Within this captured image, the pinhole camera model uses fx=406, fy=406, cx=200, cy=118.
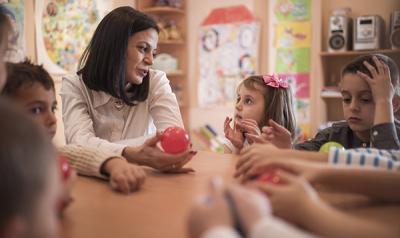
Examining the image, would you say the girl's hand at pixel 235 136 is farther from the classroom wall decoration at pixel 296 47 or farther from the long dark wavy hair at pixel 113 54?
the classroom wall decoration at pixel 296 47

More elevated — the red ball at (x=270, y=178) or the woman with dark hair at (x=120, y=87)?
the woman with dark hair at (x=120, y=87)

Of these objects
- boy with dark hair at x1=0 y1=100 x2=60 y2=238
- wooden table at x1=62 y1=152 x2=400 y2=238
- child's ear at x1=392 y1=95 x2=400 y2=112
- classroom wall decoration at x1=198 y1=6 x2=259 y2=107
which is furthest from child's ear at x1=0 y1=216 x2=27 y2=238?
classroom wall decoration at x1=198 y1=6 x2=259 y2=107

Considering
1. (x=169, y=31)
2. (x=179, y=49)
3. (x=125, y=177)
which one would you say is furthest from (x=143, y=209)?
(x=179, y=49)

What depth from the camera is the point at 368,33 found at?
3.50m

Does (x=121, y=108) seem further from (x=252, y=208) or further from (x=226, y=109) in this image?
(x=226, y=109)

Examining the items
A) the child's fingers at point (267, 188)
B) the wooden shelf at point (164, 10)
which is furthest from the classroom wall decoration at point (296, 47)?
the child's fingers at point (267, 188)

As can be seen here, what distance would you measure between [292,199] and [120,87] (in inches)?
47.1

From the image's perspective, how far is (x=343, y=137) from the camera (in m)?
1.73

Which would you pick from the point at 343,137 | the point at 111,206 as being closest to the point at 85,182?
the point at 111,206

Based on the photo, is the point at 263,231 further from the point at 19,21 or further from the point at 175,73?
the point at 175,73

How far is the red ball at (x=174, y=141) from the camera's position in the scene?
117 centimetres

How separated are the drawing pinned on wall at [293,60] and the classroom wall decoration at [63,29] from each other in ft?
5.81

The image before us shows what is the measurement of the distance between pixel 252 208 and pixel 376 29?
11.2 feet

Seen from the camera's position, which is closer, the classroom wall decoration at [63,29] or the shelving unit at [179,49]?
the classroom wall decoration at [63,29]
